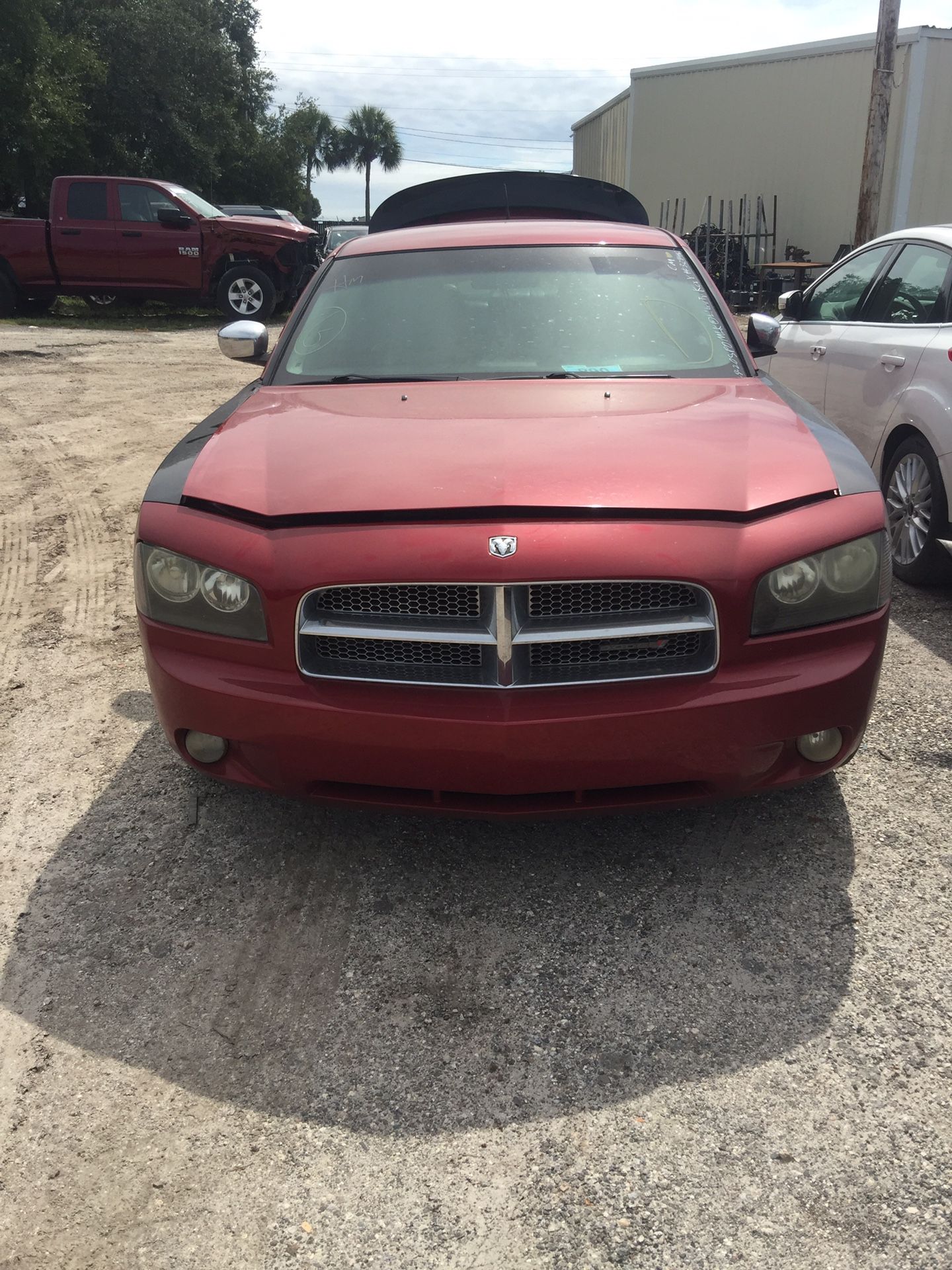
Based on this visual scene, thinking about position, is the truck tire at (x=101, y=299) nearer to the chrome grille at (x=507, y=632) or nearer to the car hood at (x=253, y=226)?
the car hood at (x=253, y=226)

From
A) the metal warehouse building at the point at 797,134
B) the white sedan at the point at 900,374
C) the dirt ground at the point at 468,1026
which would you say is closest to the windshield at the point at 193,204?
the metal warehouse building at the point at 797,134

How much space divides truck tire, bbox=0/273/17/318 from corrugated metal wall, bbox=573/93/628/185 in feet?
55.4

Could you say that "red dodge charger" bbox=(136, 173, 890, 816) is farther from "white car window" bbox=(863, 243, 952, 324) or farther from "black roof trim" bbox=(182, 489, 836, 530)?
"white car window" bbox=(863, 243, 952, 324)

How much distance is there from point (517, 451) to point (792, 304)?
171 inches

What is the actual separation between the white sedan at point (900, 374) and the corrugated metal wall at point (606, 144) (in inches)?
956

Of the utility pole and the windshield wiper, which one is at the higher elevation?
the utility pole

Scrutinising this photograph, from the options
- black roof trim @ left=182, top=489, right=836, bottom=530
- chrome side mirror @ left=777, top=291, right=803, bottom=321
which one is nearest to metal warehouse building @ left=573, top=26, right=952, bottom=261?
chrome side mirror @ left=777, top=291, right=803, bottom=321

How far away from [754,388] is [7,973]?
2.60 m

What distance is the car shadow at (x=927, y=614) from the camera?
450 cm

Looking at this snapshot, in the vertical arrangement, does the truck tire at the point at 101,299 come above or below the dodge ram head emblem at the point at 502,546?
below

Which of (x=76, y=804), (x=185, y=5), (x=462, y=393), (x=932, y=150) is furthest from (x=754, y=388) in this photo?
(x=185, y=5)

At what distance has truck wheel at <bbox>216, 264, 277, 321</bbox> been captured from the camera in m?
15.8

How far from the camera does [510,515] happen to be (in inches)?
96.0

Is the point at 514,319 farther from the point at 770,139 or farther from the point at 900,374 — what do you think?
the point at 770,139
